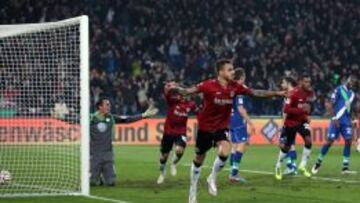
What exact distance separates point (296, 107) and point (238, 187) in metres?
3.03

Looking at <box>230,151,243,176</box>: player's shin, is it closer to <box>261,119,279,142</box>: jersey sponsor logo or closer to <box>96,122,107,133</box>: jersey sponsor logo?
<box>96,122,107,133</box>: jersey sponsor logo

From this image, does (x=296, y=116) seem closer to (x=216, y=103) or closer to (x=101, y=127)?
(x=101, y=127)

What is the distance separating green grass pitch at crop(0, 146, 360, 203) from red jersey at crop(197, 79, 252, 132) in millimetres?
1213

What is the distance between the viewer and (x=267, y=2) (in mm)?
44125

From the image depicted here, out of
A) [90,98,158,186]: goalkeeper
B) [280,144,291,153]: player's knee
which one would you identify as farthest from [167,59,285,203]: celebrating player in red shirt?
[280,144,291,153]: player's knee

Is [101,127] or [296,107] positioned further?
[296,107]

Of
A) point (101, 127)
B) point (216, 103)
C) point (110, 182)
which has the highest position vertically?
point (216, 103)

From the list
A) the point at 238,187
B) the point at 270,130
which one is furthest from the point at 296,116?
the point at 270,130

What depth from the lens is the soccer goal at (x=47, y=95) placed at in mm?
14938

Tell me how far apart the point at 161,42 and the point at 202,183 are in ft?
77.2

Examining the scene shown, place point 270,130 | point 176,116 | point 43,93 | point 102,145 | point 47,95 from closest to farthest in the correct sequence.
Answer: point 43,93
point 47,95
point 102,145
point 176,116
point 270,130

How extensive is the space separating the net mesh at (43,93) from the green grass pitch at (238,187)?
3.49 feet

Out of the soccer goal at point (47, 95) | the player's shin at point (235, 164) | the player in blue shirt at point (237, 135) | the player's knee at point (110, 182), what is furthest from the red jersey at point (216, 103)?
the player's shin at point (235, 164)

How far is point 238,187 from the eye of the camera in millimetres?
16203
